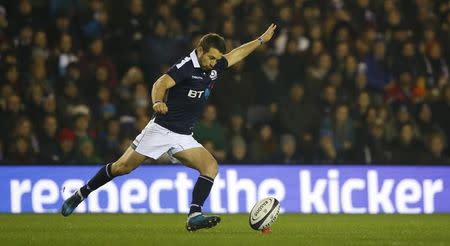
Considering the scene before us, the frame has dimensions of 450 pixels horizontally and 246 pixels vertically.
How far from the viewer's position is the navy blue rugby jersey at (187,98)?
34.0 feet

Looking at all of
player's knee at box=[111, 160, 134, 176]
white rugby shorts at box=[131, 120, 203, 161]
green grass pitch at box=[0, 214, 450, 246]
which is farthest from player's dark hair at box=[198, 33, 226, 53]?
green grass pitch at box=[0, 214, 450, 246]

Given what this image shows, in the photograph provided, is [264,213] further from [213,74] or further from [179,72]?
[179,72]

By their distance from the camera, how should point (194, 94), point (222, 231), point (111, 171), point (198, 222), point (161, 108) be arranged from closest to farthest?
point (161, 108)
point (198, 222)
point (194, 94)
point (111, 171)
point (222, 231)

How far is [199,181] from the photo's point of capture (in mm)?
10344

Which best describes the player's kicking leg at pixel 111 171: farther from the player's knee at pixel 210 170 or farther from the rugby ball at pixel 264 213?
the rugby ball at pixel 264 213

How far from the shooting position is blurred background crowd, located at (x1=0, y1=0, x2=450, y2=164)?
52.2 feet

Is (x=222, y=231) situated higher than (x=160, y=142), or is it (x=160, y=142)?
(x=160, y=142)

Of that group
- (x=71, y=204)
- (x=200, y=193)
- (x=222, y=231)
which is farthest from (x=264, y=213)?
(x=71, y=204)

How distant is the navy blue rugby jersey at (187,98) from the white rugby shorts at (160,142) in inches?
2.5

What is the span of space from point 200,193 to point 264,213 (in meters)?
0.67

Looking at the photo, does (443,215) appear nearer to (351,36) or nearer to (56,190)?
(351,36)

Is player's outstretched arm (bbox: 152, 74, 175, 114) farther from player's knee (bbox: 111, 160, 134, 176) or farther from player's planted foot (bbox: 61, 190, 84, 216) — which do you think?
player's planted foot (bbox: 61, 190, 84, 216)

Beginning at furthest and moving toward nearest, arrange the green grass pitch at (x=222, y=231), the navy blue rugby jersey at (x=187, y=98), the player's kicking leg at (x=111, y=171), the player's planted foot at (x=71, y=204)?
1. the player's planted foot at (x=71, y=204)
2. the player's kicking leg at (x=111, y=171)
3. the navy blue rugby jersey at (x=187, y=98)
4. the green grass pitch at (x=222, y=231)

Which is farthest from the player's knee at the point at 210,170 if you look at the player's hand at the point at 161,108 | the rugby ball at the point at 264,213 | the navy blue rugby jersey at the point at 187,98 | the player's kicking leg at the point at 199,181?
the player's hand at the point at 161,108
